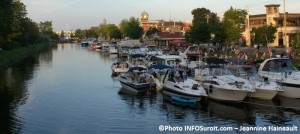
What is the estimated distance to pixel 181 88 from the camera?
3291 centimetres

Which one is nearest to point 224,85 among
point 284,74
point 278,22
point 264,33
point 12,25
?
point 284,74

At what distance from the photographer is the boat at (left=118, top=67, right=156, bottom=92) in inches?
1494

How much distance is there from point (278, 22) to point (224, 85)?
199 feet

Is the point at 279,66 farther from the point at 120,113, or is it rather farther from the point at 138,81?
the point at 120,113

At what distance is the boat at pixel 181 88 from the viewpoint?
32.0 meters

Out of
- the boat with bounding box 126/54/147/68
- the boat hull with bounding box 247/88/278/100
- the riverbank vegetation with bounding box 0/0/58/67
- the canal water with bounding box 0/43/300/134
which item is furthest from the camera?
the riverbank vegetation with bounding box 0/0/58/67

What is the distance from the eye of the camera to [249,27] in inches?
4001

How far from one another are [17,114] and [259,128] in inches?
659

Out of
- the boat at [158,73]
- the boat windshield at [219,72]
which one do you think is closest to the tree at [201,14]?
the boat at [158,73]

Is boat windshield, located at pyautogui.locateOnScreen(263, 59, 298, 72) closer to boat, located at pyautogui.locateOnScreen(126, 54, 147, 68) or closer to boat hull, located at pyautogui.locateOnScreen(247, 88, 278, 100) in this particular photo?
boat hull, located at pyautogui.locateOnScreen(247, 88, 278, 100)

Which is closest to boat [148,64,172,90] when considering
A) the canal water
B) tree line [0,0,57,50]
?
the canal water

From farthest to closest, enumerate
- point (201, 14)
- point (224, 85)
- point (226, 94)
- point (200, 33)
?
point (201, 14), point (200, 33), point (226, 94), point (224, 85)

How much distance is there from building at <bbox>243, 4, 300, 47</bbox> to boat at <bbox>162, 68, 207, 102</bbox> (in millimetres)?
45230

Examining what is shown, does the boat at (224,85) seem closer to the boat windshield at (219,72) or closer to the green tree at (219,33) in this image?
the boat windshield at (219,72)
